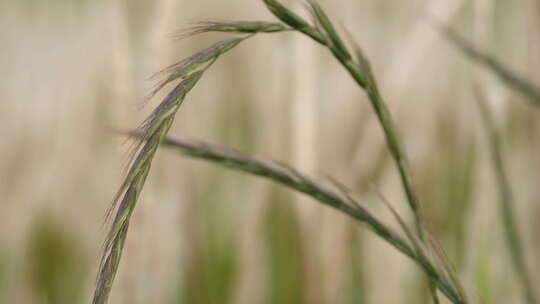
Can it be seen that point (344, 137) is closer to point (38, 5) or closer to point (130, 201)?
point (38, 5)

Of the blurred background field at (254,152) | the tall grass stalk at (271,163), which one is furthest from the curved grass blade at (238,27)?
the blurred background field at (254,152)

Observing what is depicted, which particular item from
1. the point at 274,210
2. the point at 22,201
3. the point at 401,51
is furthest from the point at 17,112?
the point at 401,51

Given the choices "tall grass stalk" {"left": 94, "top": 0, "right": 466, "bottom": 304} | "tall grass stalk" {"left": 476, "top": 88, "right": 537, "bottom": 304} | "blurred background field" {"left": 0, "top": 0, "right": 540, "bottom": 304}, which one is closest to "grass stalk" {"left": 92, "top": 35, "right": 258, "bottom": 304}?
"tall grass stalk" {"left": 94, "top": 0, "right": 466, "bottom": 304}

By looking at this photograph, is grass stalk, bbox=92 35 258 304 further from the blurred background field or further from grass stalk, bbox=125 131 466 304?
the blurred background field

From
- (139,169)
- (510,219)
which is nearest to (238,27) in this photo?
(139,169)

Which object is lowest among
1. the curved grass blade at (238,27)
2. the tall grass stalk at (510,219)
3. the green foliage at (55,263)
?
the green foliage at (55,263)

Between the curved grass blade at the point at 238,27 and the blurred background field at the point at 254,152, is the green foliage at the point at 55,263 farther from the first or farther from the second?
the curved grass blade at the point at 238,27

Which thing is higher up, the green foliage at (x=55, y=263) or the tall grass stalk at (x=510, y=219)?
the tall grass stalk at (x=510, y=219)

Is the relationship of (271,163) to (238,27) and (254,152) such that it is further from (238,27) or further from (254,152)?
(254,152)
